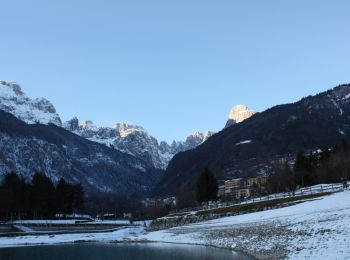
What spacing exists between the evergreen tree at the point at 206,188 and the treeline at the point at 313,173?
1621 centimetres

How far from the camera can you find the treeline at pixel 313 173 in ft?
379

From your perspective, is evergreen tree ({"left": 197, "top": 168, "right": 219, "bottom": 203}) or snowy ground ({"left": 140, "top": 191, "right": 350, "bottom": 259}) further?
evergreen tree ({"left": 197, "top": 168, "right": 219, "bottom": 203})

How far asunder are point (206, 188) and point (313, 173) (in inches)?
1161

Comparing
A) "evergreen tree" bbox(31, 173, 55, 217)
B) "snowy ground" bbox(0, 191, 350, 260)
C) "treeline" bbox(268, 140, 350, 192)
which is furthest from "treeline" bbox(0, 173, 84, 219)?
"snowy ground" bbox(0, 191, 350, 260)

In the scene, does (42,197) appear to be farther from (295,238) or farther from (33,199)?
(295,238)

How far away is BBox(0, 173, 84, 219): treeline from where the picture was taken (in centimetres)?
12572

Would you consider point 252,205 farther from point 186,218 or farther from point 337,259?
point 337,259

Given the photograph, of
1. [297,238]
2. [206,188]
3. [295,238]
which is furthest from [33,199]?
[297,238]

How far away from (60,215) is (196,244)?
9704cm

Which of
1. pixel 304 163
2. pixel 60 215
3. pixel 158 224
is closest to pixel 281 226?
pixel 158 224

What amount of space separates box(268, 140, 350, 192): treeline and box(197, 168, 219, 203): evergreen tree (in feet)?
53.2

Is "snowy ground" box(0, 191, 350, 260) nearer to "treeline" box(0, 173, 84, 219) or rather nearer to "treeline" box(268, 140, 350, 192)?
"treeline" box(268, 140, 350, 192)

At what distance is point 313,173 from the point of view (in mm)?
128750

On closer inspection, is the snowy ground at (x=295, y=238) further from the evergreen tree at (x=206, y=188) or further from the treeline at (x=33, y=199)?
the treeline at (x=33, y=199)
